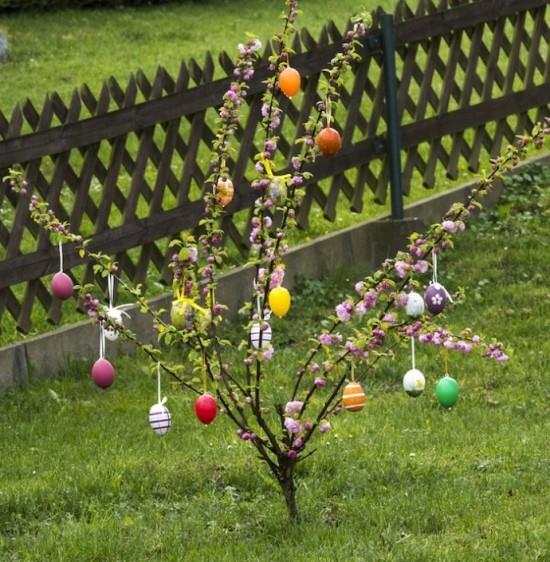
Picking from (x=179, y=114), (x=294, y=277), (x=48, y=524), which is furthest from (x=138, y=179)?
(x=48, y=524)

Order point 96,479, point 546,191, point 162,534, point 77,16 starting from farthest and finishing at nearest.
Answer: point 77,16 → point 546,191 → point 96,479 → point 162,534

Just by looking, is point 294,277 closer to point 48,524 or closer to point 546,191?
point 546,191

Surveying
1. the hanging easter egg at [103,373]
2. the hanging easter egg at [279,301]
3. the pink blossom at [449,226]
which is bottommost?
the hanging easter egg at [103,373]

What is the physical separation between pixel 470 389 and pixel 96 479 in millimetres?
1813

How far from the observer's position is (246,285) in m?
8.23

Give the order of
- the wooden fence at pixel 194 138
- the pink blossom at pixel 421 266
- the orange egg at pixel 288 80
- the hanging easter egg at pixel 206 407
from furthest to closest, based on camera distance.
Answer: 1. the wooden fence at pixel 194 138
2. the orange egg at pixel 288 80
3. the hanging easter egg at pixel 206 407
4. the pink blossom at pixel 421 266

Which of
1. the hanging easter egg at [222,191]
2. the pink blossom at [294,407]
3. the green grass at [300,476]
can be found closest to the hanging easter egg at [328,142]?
the hanging easter egg at [222,191]

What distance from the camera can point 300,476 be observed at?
5629 millimetres

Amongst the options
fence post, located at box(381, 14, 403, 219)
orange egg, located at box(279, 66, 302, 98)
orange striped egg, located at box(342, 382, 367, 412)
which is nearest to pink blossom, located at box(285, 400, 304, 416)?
orange striped egg, located at box(342, 382, 367, 412)

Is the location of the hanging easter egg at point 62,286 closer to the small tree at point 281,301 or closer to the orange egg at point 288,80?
the small tree at point 281,301

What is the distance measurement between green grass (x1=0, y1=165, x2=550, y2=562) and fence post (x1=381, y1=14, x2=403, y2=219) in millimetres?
1707

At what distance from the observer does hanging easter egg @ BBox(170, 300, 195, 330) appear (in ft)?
15.8

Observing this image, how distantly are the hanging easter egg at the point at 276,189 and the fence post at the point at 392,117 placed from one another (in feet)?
13.6

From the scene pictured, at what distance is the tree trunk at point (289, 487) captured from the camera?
499cm
